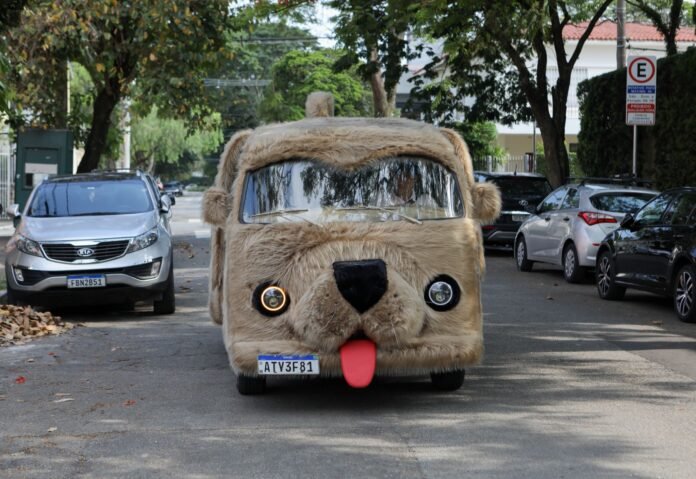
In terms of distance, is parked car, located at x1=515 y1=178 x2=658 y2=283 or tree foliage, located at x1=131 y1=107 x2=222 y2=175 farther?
tree foliage, located at x1=131 y1=107 x2=222 y2=175

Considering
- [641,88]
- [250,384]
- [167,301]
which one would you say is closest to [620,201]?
[641,88]

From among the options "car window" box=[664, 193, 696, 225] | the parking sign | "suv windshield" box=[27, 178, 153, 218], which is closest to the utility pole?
the parking sign

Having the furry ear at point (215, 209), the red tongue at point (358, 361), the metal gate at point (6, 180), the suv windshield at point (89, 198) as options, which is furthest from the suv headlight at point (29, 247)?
the metal gate at point (6, 180)

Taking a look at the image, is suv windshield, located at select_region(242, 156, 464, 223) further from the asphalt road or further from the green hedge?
the green hedge

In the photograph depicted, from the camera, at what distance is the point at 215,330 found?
12.6m

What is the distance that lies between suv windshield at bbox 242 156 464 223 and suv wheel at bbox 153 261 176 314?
5.54m

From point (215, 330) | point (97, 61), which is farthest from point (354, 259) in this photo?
point (97, 61)

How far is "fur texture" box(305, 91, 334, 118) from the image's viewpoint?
11617 millimetres

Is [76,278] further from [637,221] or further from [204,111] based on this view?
[204,111]

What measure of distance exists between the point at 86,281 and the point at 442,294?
652cm

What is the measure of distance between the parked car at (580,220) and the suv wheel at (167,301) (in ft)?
22.3

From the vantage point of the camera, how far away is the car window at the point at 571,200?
60.4 ft

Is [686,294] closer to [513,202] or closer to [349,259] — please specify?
[349,259]

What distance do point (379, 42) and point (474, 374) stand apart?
70.7 ft
